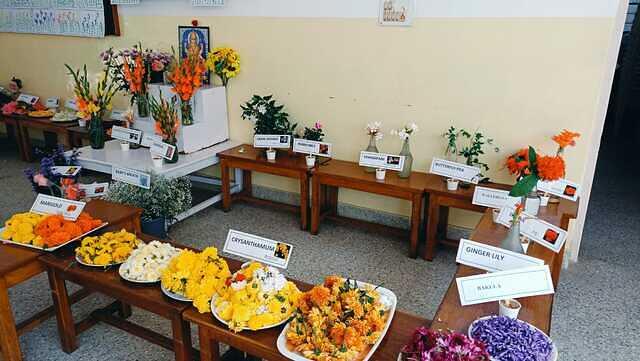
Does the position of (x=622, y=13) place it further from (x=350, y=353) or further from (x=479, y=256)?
(x=350, y=353)

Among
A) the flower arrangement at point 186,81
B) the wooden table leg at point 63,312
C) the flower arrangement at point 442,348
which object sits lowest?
the wooden table leg at point 63,312

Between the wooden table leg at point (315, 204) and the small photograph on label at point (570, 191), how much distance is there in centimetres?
163

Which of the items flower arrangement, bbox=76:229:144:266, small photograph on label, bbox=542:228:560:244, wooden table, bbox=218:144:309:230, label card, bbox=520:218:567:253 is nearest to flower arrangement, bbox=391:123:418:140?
wooden table, bbox=218:144:309:230

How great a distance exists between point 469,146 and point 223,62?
209 centimetres

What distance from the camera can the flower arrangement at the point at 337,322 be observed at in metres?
1.43

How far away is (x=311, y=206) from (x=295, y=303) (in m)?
2.01

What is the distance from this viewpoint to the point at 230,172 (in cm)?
433

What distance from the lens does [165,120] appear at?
3.62 meters

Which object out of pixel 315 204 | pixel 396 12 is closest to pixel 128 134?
pixel 315 204

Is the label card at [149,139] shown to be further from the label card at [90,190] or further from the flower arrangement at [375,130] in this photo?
the flower arrangement at [375,130]

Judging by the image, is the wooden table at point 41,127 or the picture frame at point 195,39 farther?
the wooden table at point 41,127

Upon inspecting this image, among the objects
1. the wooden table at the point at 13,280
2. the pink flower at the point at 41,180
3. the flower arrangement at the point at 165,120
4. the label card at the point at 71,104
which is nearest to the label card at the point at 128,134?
the flower arrangement at the point at 165,120

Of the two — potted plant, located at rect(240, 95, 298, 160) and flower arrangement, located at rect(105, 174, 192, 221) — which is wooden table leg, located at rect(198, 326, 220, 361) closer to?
flower arrangement, located at rect(105, 174, 192, 221)

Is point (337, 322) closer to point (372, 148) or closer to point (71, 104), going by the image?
point (372, 148)
